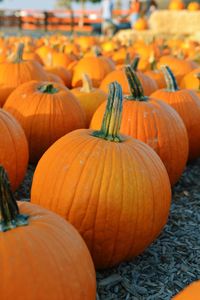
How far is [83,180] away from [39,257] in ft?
2.26

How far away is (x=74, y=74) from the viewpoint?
600 cm

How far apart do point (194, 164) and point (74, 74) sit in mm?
2338

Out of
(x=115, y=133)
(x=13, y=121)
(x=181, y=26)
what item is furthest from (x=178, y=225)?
(x=181, y=26)

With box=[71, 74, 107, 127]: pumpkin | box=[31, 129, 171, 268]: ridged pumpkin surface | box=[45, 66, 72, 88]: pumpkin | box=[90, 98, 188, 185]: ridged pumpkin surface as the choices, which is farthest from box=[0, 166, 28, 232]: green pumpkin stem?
box=[45, 66, 72, 88]: pumpkin

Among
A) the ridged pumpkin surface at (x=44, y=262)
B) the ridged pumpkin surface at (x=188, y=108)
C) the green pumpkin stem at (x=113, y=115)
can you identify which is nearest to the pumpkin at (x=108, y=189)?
the green pumpkin stem at (x=113, y=115)

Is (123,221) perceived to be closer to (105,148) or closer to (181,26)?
(105,148)

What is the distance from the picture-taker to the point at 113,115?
2.44 meters

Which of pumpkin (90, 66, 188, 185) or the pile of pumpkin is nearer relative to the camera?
the pile of pumpkin

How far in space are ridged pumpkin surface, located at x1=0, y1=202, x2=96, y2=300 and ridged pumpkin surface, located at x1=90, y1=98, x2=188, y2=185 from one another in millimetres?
1460

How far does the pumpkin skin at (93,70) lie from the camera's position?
5.84 meters

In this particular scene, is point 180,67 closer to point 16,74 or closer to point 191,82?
point 191,82

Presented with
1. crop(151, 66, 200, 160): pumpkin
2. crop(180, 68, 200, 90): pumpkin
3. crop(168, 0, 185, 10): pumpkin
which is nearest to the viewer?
crop(151, 66, 200, 160): pumpkin

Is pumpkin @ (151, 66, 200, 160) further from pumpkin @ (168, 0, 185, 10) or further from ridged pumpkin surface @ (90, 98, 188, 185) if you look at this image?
pumpkin @ (168, 0, 185, 10)

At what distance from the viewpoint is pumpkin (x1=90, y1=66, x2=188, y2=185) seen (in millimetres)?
3234
